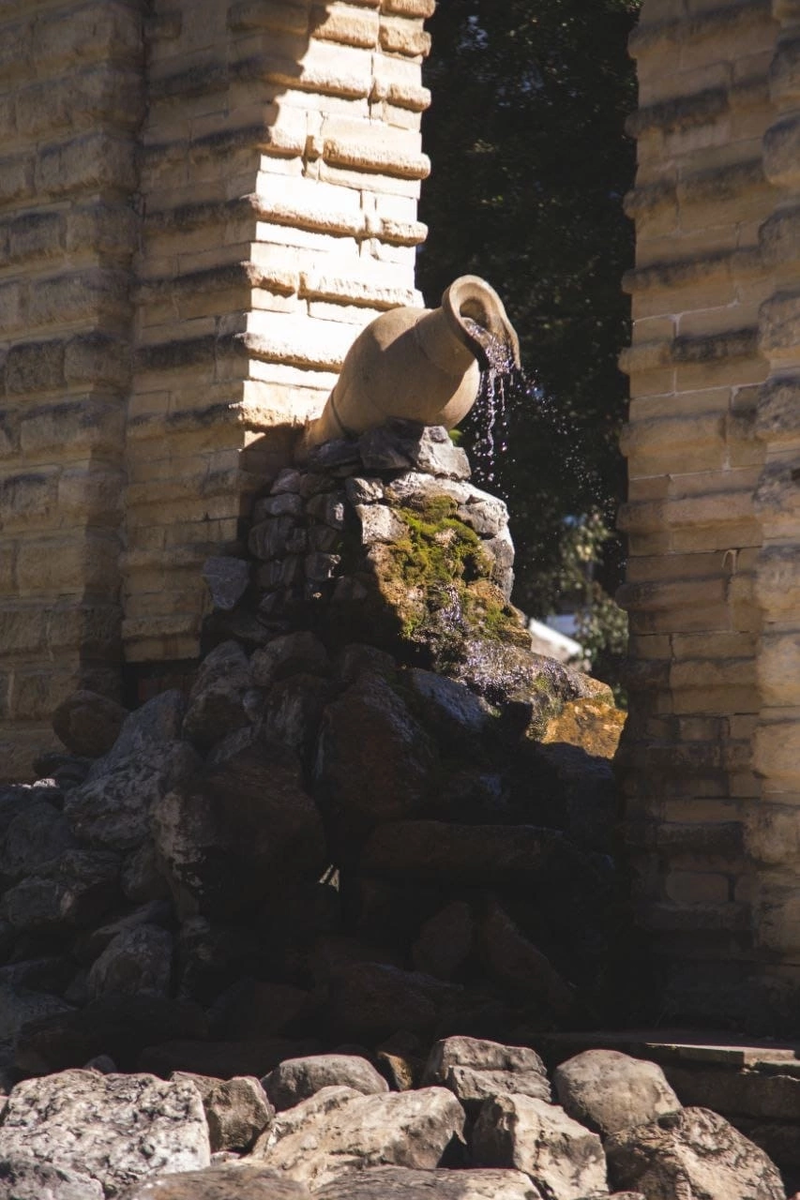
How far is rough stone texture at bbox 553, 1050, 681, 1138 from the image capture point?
629cm

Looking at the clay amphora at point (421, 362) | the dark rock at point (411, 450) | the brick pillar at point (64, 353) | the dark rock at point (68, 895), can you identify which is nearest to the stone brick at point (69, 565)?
the brick pillar at point (64, 353)

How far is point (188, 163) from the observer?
10703 mm

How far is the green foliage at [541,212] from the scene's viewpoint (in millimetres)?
14656

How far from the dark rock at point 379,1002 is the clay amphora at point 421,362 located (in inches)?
125

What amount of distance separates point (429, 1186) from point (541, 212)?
10.2m

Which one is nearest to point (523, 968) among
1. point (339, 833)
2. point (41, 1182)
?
point (339, 833)

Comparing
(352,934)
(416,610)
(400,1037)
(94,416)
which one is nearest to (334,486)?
(416,610)

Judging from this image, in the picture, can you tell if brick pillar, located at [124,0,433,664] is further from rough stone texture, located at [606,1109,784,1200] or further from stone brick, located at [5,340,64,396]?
rough stone texture, located at [606,1109,784,1200]

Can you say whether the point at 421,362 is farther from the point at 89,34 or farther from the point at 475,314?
the point at 89,34

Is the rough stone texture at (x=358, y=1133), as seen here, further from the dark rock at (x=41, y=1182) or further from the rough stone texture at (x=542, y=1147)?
the dark rock at (x=41, y=1182)

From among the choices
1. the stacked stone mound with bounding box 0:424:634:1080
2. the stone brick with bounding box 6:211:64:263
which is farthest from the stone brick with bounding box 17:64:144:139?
the stacked stone mound with bounding box 0:424:634:1080

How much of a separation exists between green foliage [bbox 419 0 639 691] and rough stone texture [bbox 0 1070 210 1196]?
9.05m

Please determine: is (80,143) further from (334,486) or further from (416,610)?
(416,610)

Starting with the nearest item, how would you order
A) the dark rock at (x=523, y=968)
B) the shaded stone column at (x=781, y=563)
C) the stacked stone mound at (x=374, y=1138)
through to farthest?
the stacked stone mound at (x=374, y=1138), the shaded stone column at (x=781, y=563), the dark rock at (x=523, y=968)
